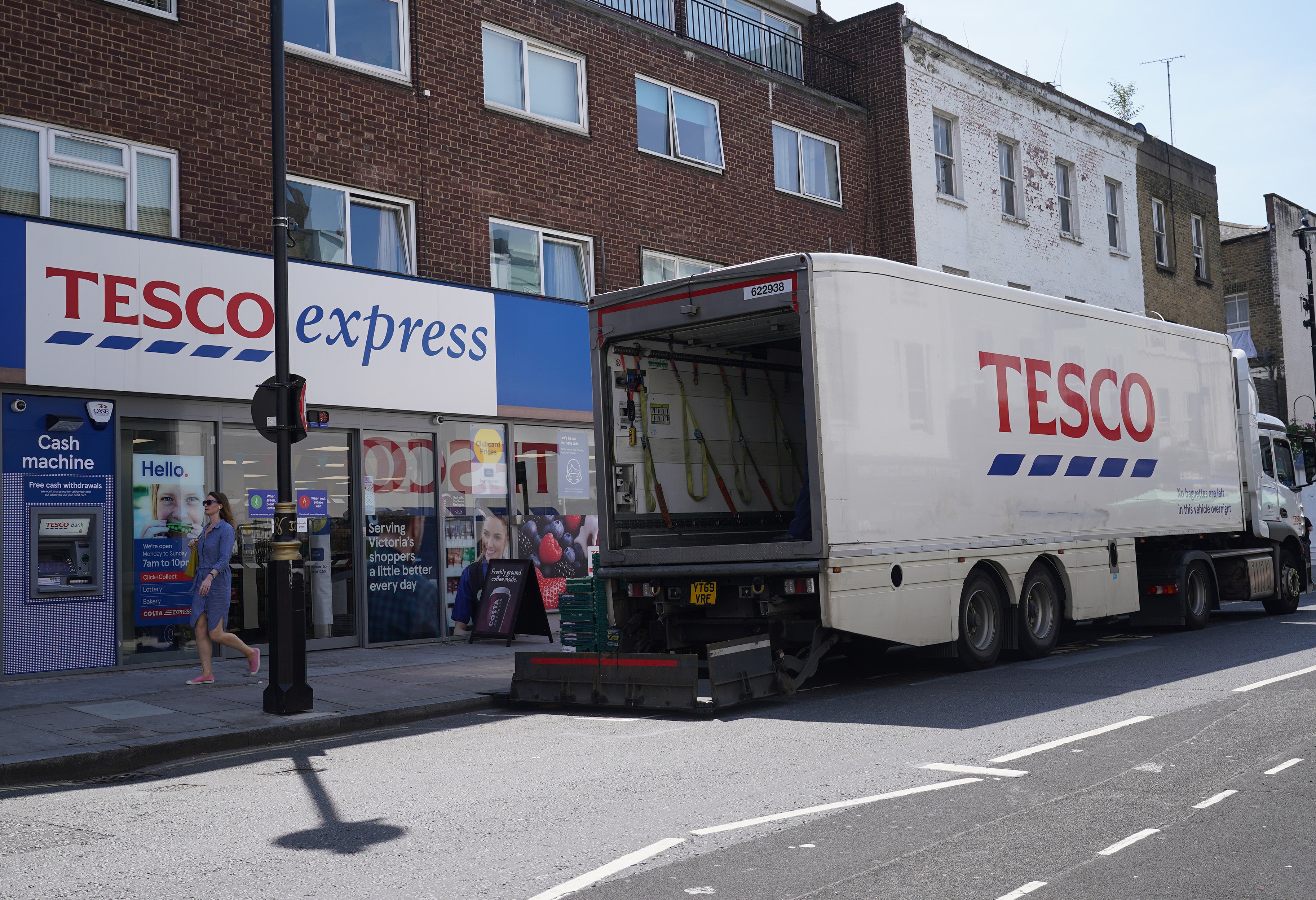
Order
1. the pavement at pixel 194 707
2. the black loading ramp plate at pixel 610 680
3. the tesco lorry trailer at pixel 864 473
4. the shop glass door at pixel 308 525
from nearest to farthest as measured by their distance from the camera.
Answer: the pavement at pixel 194 707
the black loading ramp plate at pixel 610 680
the tesco lorry trailer at pixel 864 473
the shop glass door at pixel 308 525

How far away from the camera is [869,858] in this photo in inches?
205

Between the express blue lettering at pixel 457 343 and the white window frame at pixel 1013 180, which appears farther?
the white window frame at pixel 1013 180

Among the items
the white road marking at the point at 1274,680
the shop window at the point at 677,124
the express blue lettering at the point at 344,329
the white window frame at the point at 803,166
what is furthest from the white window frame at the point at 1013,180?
the white road marking at the point at 1274,680

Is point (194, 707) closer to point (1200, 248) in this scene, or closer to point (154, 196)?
point (154, 196)

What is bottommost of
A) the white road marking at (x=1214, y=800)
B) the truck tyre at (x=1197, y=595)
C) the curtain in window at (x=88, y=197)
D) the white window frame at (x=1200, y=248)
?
the white road marking at (x=1214, y=800)

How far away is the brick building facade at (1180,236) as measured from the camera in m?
31.2

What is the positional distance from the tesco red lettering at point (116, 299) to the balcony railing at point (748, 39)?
929 cm

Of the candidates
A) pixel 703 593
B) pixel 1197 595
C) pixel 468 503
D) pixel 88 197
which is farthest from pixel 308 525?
pixel 1197 595

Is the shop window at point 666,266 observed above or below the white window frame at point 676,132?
below

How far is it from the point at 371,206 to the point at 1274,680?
11270mm

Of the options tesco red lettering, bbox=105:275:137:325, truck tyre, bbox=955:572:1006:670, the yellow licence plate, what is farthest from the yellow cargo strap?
tesco red lettering, bbox=105:275:137:325

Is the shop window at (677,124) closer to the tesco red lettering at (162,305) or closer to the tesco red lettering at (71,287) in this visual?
the tesco red lettering at (162,305)

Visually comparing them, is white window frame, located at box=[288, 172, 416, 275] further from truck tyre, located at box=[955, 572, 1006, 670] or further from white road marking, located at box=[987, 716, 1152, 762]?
white road marking, located at box=[987, 716, 1152, 762]

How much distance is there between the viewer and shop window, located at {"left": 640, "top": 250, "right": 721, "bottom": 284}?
18953 mm
